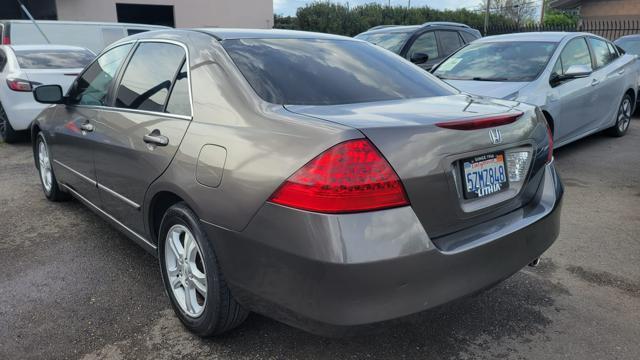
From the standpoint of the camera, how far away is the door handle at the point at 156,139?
8.64 ft

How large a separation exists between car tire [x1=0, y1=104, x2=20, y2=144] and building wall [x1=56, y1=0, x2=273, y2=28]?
45.4ft

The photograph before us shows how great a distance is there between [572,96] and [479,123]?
450 cm

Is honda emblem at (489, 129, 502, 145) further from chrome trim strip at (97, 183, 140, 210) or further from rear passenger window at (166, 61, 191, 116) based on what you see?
chrome trim strip at (97, 183, 140, 210)

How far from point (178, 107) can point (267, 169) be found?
2.99 ft

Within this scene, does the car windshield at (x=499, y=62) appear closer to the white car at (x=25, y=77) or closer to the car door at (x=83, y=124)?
the car door at (x=83, y=124)

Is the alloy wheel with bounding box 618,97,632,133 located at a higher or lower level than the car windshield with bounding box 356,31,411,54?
lower

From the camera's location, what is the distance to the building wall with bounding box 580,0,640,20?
88.7ft

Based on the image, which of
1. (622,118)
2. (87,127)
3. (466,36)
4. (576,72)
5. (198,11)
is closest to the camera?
(87,127)

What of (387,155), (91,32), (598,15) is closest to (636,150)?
(387,155)

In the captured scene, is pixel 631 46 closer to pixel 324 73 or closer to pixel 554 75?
pixel 554 75

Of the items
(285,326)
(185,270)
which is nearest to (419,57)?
(285,326)

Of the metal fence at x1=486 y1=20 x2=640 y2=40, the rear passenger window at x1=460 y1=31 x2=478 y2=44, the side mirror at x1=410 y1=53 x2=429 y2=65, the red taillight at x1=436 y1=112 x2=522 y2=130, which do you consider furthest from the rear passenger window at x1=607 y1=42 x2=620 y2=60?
the metal fence at x1=486 y1=20 x2=640 y2=40

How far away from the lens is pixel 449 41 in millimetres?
9898

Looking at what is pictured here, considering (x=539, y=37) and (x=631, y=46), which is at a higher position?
(x=539, y=37)
